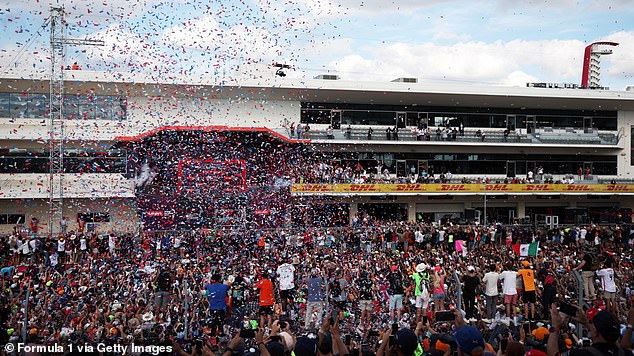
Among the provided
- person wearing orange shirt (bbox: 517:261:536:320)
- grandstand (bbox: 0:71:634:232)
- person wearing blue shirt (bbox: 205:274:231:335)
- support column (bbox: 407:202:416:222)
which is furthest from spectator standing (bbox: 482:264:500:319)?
support column (bbox: 407:202:416:222)

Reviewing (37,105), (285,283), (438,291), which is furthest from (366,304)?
(37,105)

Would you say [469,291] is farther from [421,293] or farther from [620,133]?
[620,133]

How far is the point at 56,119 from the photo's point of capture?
92.6 ft

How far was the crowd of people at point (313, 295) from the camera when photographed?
669cm

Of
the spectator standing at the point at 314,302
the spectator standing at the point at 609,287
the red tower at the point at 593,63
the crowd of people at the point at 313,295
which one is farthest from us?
the red tower at the point at 593,63

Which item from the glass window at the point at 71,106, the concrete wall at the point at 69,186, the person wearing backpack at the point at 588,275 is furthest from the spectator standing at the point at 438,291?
the glass window at the point at 71,106

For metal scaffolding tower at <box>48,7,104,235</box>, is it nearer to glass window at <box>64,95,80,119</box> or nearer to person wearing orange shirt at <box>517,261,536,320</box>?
glass window at <box>64,95,80,119</box>

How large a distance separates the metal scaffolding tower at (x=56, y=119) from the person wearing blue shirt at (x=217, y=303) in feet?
54.3

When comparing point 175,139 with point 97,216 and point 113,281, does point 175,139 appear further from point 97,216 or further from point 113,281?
point 113,281

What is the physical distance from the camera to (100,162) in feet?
95.1

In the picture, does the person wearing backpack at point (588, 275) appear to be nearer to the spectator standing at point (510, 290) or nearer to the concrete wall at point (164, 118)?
the spectator standing at point (510, 290)

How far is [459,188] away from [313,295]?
21813 millimetres

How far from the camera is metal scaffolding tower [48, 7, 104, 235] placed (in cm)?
2553

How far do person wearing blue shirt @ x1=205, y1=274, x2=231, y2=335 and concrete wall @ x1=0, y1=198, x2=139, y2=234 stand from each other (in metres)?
18.3
